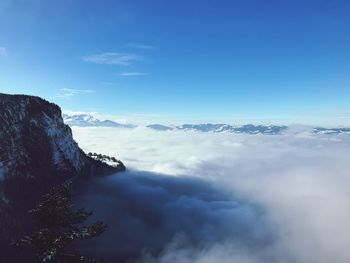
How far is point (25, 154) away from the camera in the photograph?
154m

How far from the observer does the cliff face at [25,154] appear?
13000 centimetres

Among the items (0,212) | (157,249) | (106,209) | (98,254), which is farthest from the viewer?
(106,209)

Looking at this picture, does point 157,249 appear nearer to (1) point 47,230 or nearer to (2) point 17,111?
(2) point 17,111

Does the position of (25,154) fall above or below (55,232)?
above

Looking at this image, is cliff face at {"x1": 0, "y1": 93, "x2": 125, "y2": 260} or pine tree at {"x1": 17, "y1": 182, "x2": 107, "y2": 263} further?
cliff face at {"x1": 0, "y1": 93, "x2": 125, "y2": 260}

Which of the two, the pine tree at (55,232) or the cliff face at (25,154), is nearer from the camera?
the pine tree at (55,232)

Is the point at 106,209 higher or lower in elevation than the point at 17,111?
lower

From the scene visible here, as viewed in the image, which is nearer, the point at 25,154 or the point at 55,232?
the point at 55,232

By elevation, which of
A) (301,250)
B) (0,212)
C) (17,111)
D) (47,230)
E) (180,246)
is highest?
(17,111)

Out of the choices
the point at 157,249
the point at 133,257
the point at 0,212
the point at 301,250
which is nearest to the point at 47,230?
the point at 0,212

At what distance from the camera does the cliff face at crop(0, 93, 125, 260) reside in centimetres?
13000

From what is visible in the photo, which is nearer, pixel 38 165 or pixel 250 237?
pixel 38 165

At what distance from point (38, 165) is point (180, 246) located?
256 feet

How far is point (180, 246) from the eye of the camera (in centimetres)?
16450
